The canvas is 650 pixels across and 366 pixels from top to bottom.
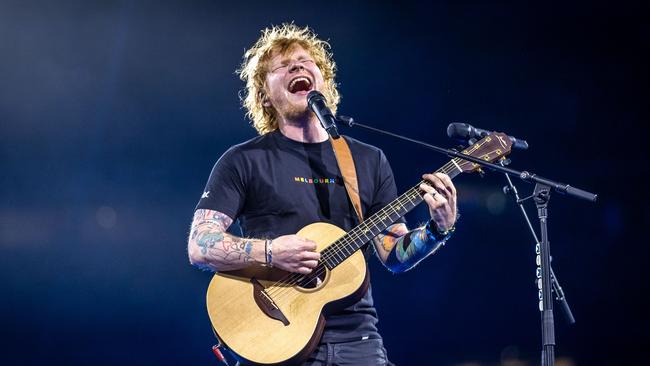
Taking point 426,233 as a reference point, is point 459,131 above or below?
above

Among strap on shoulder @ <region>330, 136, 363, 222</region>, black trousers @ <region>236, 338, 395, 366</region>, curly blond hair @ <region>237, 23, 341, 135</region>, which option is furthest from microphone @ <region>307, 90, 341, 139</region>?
black trousers @ <region>236, 338, 395, 366</region>

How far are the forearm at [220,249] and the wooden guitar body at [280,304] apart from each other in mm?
84

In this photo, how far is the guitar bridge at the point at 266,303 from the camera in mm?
2854

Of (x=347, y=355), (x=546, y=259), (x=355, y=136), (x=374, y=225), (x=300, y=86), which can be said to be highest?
(x=355, y=136)

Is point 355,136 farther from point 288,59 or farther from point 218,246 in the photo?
point 218,246

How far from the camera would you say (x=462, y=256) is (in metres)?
5.95

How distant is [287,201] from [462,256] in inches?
126

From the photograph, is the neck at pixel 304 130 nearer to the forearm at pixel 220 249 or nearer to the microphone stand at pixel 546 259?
the forearm at pixel 220 249

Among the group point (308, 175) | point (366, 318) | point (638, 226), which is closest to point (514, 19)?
point (638, 226)

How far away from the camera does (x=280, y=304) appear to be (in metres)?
2.89

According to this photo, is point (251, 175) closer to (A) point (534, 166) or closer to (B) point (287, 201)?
(B) point (287, 201)

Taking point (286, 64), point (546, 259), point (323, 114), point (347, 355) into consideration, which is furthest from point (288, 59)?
point (546, 259)

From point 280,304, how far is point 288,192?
561 mm

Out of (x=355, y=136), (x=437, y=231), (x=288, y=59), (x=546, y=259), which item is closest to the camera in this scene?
(x=546, y=259)
